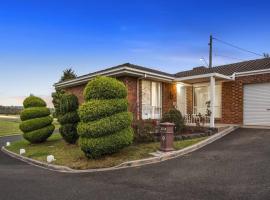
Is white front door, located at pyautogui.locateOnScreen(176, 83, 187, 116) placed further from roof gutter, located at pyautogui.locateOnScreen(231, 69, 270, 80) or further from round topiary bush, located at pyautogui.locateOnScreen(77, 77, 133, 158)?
round topiary bush, located at pyautogui.locateOnScreen(77, 77, 133, 158)

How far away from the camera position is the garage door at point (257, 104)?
14.7 m

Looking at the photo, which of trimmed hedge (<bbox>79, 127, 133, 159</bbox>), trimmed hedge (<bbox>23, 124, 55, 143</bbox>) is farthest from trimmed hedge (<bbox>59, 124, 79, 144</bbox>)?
trimmed hedge (<bbox>79, 127, 133, 159</bbox>)

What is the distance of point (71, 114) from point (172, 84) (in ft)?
23.3

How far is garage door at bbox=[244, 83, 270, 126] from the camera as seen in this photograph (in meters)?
14.7

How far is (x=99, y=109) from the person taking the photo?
9.13 m

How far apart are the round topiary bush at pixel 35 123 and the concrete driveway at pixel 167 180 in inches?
210

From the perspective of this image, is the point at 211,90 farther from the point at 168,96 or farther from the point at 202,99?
the point at 202,99

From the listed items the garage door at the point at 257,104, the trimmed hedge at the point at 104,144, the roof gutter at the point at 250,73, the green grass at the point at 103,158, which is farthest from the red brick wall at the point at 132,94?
the garage door at the point at 257,104

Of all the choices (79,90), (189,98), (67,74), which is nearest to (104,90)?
(79,90)

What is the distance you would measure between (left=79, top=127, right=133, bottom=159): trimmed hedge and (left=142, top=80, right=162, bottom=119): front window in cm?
580

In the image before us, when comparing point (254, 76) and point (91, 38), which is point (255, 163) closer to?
point (254, 76)

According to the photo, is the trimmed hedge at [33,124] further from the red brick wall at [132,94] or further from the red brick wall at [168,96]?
the red brick wall at [168,96]

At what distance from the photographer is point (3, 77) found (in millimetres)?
26844

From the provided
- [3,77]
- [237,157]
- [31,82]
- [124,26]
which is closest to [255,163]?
[237,157]
